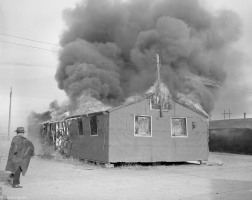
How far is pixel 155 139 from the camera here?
1534 cm

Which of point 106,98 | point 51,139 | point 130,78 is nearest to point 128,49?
point 130,78

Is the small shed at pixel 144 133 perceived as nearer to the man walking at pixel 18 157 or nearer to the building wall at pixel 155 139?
the building wall at pixel 155 139

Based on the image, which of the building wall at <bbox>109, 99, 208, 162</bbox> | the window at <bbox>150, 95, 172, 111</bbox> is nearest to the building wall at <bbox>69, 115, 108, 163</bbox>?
the building wall at <bbox>109, 99, 208, 162</bbox>

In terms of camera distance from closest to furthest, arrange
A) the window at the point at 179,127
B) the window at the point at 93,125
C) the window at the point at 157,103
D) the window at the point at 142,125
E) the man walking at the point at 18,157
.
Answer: the man walking at the point at 18,157 → the window at the point at 142,125 → the window at the point at 157,103 → the window at the point at 93,125 → the window at the point at 179,127

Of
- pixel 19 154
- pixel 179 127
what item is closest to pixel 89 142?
pixel 179 127

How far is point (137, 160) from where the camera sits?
14.8m

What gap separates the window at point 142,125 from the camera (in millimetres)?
15125

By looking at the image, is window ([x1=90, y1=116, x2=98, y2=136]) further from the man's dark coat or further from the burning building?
the man's dark coat

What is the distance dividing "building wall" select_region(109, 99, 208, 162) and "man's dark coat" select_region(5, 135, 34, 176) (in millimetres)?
6473

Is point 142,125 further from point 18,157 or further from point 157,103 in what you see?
point 18,157

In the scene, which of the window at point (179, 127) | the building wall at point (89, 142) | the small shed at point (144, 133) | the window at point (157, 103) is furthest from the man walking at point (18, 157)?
the window at point (179, 127)

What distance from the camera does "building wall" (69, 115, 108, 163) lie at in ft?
48.0

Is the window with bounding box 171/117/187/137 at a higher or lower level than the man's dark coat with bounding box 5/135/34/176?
higher

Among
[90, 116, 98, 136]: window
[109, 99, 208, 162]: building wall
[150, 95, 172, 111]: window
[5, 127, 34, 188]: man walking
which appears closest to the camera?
[5, 127, 34, 188]: man walking
